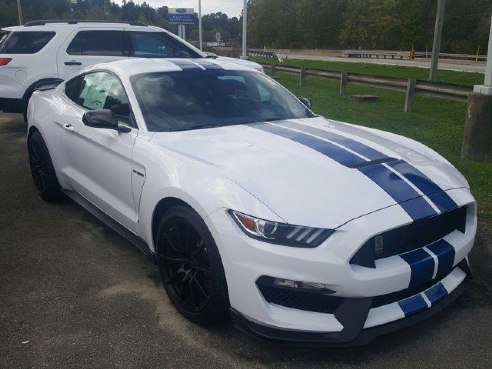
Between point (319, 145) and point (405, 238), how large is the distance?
91cm

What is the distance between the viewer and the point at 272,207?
2697 millimetres

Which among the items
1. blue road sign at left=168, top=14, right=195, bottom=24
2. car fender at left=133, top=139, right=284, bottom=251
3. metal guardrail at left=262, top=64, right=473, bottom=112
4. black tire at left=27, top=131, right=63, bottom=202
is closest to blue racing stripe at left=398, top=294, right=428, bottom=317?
car fender at left=133, top=139, right=284, bottom=251

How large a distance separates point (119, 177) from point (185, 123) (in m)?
0.62

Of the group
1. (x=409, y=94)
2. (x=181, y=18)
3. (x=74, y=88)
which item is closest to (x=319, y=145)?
(x=74, y=88)

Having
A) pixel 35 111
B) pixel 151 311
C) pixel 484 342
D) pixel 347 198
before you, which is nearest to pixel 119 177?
pixel 151 311

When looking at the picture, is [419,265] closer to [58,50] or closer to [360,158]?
[360,158]

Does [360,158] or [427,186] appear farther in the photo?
[360,158]

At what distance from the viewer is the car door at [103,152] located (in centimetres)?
377

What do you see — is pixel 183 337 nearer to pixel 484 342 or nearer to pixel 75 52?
pixel 484 342

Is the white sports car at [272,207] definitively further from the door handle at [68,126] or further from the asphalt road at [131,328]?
the door handle at [68,126]

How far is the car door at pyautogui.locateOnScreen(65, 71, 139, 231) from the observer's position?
3.77 metres

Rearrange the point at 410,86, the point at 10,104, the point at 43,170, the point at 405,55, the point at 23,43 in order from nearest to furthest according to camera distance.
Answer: the point at 43,170, the point at 10,104, the point at 23,43, the point at 410,86, the point at 405,55

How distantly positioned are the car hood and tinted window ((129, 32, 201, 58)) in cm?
645

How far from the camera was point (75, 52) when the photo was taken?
9.47 m
